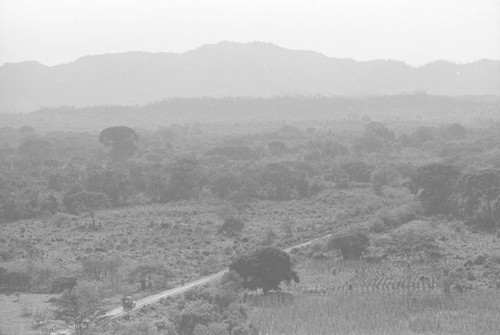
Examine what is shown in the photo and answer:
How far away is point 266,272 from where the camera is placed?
3716 cm

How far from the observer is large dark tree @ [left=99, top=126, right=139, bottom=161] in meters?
104

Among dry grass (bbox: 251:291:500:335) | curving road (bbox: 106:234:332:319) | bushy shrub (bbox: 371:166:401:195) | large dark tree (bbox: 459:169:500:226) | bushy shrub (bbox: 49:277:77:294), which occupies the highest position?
large dark tree (bbox: 459:169:500:226)

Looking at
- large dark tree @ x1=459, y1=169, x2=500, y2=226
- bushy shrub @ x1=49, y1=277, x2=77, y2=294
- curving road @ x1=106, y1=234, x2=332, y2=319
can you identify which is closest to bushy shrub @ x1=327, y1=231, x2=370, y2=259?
curving road @ x1=106, y1=234, x2=332, y2=319

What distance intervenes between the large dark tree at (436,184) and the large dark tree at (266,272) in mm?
25029

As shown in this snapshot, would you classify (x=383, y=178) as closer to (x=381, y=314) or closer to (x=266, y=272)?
(x=266, y=272)

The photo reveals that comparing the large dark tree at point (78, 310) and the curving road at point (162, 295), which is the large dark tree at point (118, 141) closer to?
the curving road at point (162, 295)

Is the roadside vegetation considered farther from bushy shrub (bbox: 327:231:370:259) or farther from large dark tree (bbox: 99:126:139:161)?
large dark tree (bbox: 99:126:139:161)

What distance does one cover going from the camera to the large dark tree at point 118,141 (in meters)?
104

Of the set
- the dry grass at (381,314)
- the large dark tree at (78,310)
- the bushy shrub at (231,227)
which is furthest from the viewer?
the bushy shrub at (231,227)

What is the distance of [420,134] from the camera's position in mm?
115312

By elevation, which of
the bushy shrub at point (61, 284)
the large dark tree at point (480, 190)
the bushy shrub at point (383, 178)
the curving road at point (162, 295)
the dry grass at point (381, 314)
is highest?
the large dark tree at point (480, 190)

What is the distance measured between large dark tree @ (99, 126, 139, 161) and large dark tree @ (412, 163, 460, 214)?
55.2m

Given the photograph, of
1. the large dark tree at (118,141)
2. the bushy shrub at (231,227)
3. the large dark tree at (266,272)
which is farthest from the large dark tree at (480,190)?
the large dark tree at (118,141)

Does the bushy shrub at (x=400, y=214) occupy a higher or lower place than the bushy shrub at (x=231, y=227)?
higher
